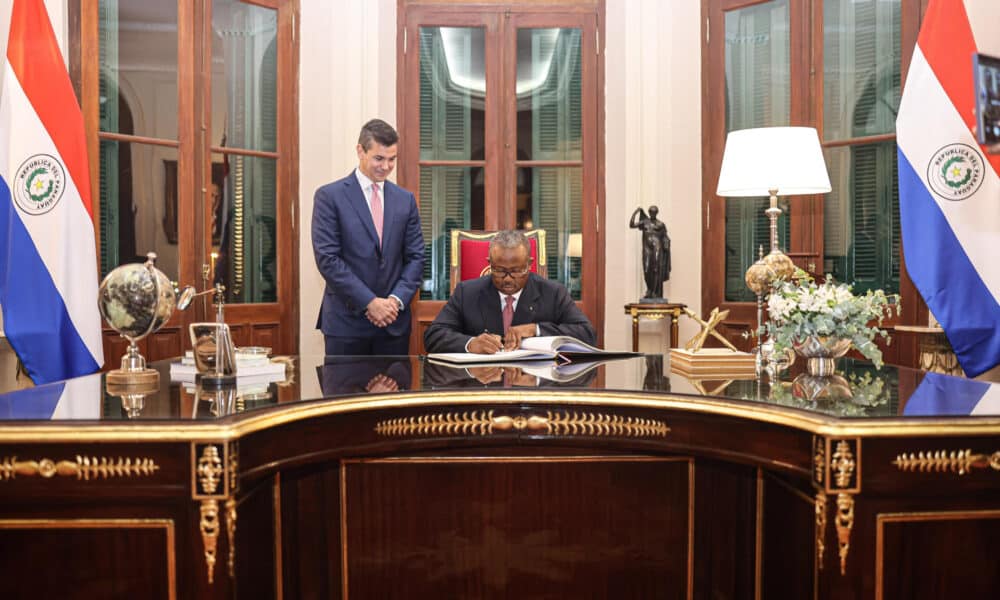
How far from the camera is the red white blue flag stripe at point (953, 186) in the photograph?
3.52 metres

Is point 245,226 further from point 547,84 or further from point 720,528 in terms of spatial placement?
point 720,528

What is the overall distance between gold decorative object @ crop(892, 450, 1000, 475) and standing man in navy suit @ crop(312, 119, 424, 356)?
201cm

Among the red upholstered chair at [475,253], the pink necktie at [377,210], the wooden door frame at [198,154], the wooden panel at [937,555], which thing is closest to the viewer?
the wooden panel at [937,555]

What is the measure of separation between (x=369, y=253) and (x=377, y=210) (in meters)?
0.19

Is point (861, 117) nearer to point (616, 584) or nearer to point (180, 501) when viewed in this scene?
point (616, 584)

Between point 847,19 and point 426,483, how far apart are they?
3891 mm

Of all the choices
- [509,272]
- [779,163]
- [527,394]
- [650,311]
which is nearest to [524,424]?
[527,394]

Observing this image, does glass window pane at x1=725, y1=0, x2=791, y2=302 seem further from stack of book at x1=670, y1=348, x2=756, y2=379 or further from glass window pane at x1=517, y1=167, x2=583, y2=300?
stack of book at x1=670, y1=348, x2=756, y2=379

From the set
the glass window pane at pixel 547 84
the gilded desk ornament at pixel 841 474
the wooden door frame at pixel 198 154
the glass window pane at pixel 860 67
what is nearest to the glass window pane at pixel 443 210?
the glass window pane at pixel 547 84

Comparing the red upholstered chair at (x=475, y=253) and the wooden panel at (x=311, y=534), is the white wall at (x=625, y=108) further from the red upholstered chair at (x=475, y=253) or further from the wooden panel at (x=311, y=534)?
the wooden panel at (x=311, y=534)

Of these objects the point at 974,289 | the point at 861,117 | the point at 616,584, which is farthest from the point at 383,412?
the point at 861,117

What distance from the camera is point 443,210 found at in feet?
18.6

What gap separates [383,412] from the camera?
1955 millimetres

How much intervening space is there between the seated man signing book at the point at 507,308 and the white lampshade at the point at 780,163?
30.2 inches
